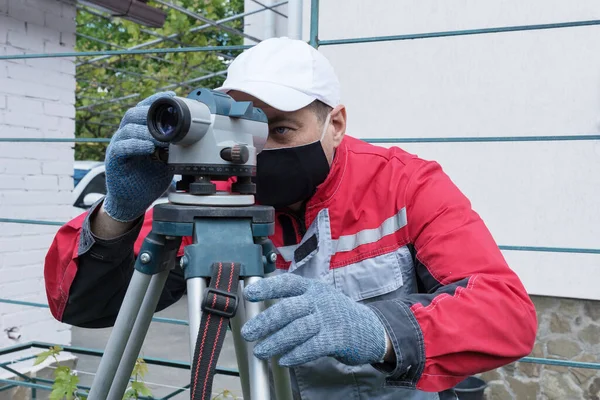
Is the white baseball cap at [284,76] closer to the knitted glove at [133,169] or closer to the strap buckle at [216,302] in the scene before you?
the knitted glove at [133,169]

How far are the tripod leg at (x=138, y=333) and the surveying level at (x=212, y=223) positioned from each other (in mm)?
66

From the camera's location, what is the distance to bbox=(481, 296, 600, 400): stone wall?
4.27 m

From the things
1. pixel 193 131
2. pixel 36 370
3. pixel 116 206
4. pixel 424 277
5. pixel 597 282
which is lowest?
pixel 36 370

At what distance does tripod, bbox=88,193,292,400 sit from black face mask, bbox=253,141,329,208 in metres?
0.36

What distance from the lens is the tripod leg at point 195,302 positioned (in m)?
1.11

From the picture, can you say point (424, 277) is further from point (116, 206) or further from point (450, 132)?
point (450, 132)

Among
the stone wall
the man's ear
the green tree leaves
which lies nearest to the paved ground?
the stone wall

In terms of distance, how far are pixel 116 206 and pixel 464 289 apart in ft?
2.45

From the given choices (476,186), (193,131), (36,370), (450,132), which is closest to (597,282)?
(476,186)

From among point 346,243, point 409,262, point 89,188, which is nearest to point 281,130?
point 346,243

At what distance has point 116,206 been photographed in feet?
4.72

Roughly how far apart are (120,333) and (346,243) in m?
0.63

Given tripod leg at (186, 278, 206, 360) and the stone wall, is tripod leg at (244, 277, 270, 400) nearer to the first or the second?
tripod leg at (186, 278, 206, 360)

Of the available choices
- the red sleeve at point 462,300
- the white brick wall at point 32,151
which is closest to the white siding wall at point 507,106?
the white brick wall at point 32,151
